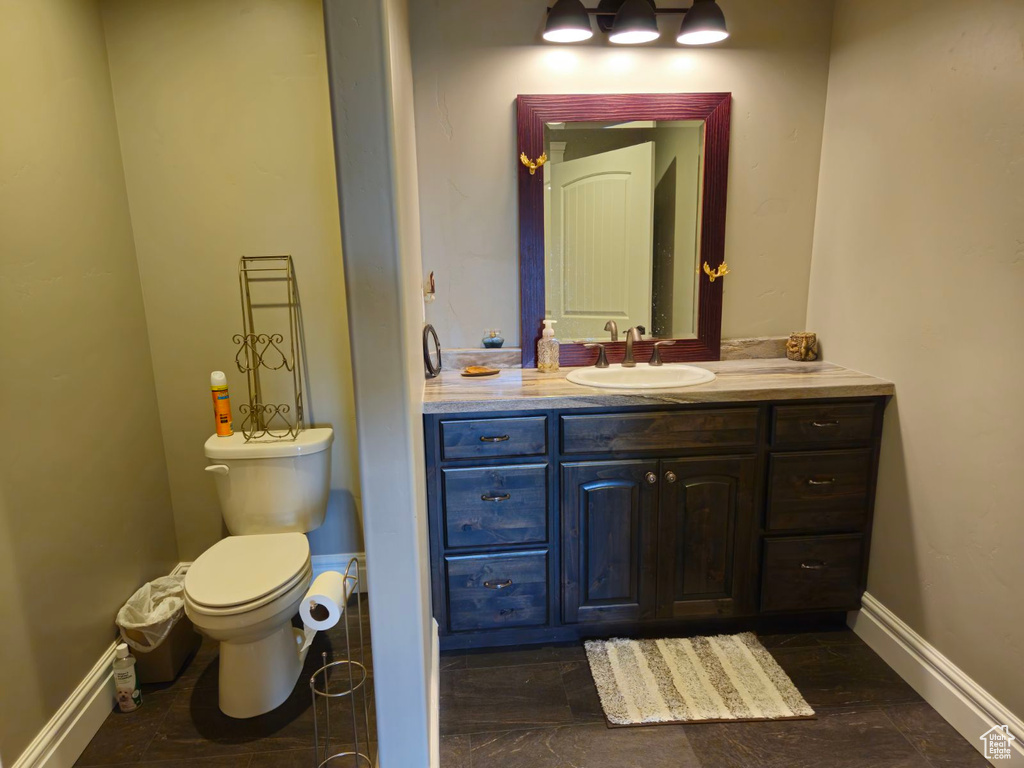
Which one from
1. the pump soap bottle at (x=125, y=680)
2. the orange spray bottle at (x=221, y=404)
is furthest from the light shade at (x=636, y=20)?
the pump soap bottle at (x=125, y=680)

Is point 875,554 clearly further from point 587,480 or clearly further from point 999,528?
point 587,480

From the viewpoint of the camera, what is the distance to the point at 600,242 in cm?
233

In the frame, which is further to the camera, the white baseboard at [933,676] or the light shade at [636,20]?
the light shade at [636,20]

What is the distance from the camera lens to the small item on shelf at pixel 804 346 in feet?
7.79

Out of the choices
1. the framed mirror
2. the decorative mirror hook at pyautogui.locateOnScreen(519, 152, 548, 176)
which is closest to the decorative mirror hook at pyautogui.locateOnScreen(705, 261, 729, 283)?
the framed mirror

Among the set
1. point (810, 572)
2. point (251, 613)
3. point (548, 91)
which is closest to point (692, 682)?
point (810, 572)

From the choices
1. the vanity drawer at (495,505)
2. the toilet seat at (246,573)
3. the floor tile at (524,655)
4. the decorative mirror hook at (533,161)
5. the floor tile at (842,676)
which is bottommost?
the floor tile at (524,655)

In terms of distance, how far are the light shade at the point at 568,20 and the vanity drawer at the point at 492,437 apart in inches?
50.9

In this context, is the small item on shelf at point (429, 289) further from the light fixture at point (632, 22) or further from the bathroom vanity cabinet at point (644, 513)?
the light fixture at point (632, 22)

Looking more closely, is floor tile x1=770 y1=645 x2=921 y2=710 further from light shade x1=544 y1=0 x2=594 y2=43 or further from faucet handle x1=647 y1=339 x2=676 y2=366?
light shade x1=544 y1=0 x2=594 y2=43

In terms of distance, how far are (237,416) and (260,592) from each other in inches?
32.9

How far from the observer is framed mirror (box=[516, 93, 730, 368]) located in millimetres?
2254

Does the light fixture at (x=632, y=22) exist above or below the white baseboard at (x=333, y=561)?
above

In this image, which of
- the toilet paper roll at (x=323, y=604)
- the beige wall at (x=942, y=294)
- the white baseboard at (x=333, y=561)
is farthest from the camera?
the white baseboard at (x=333, y=561)
